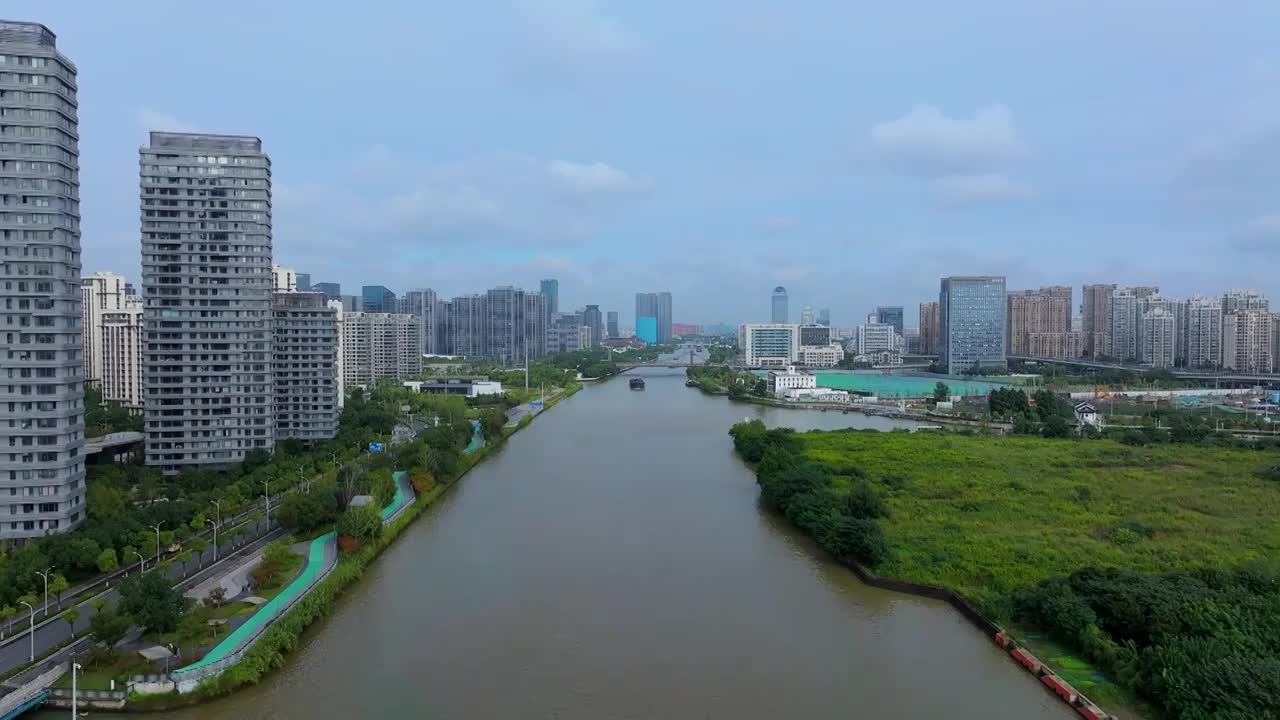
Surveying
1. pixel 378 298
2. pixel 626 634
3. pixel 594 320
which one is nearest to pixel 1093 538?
pixel 626 634

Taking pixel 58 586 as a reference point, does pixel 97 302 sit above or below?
above

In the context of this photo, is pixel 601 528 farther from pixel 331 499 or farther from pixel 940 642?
pixel 940 642

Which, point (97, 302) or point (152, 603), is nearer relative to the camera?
point (152, 603)

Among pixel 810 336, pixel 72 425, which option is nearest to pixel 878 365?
pixel 810 336

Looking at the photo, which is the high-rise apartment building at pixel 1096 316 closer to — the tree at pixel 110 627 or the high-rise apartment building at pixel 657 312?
the tree at pixel 110 627

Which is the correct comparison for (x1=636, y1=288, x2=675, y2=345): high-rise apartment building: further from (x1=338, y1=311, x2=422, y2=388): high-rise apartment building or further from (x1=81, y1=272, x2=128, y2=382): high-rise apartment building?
(x1=81, y1=272, x2=128, y2=382): high-rise apartment building

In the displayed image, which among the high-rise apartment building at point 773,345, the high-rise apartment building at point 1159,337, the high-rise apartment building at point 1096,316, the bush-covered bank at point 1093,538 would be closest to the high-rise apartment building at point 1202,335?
the high-rise apartment building at point 1159,337

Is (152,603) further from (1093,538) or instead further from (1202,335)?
(1202,335)
